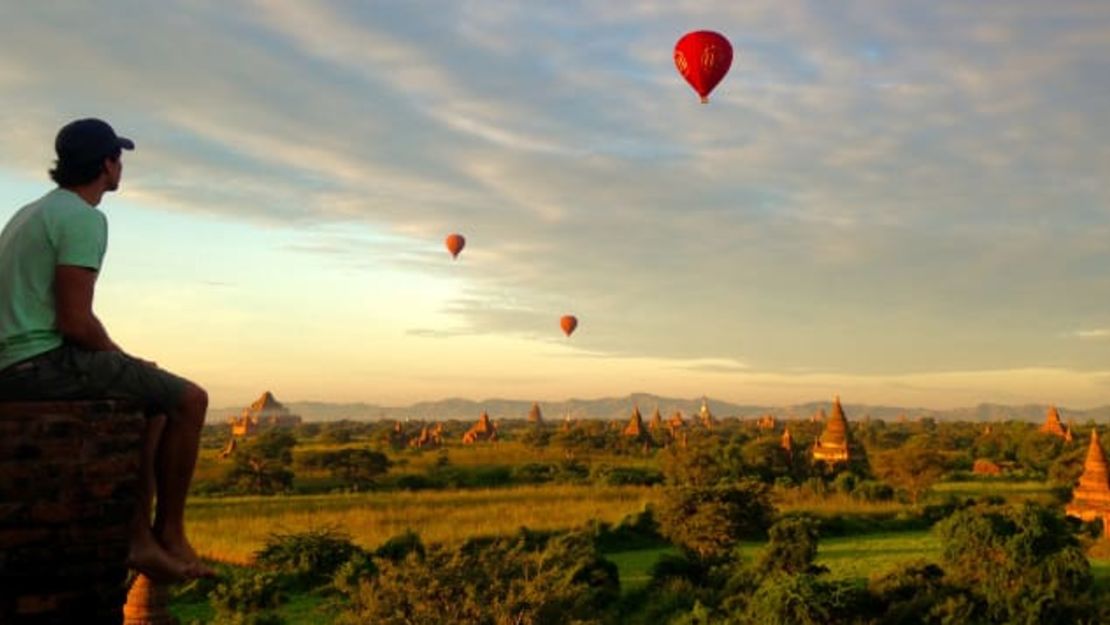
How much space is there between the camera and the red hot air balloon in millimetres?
21281

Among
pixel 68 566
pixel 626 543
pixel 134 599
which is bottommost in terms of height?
pixel 626 543

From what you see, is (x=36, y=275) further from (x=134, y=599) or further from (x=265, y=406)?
(x=265, y=406)

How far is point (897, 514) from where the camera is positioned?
35031 mm

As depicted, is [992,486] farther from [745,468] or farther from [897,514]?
[897,514]

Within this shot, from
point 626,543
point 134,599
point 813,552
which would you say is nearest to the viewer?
point 134,599

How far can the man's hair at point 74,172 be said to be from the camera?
11.9 ft

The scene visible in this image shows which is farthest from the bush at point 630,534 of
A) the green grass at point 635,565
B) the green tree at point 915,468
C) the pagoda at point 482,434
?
the pagoda at point 482,434

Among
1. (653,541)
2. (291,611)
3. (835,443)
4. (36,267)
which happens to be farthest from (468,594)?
(835,443)

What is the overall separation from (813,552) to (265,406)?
162041 millimetres

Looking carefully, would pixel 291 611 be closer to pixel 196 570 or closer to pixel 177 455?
pixel 196 570

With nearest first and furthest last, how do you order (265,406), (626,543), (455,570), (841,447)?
(455,570) < (626,543) < (841,447) < (265,406)

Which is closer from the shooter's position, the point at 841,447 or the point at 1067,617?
the point at 1067,617

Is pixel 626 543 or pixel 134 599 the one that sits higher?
pixel 134 599

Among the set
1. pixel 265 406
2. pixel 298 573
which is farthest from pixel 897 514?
pixel 265 406
